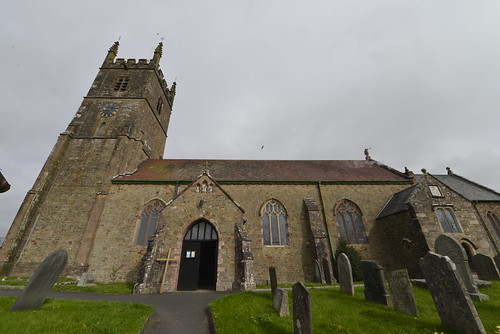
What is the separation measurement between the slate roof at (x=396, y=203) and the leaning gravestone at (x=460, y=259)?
5675 millimetres

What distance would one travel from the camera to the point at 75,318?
6215 mm

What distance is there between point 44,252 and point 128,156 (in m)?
9.34

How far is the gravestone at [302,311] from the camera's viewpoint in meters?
4.66

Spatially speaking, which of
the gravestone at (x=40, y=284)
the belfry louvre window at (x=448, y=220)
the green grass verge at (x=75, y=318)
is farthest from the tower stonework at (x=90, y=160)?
the belfry louvre window at (x=448, y=220)

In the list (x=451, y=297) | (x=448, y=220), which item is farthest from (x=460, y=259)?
(x=448, y=220)

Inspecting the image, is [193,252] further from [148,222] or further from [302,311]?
[302,311]

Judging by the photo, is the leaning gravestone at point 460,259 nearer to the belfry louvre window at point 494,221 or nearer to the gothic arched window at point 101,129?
the belfry louvre window at point 494,221

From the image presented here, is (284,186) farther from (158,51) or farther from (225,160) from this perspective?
(158,51)

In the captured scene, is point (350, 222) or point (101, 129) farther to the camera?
point (101, 129)

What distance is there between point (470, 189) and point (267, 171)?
18.4m

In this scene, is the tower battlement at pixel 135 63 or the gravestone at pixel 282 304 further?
the tower battlement at pixel 135 63

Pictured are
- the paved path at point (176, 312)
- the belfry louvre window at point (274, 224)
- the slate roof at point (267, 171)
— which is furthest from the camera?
the slate roof at point (267, 171)

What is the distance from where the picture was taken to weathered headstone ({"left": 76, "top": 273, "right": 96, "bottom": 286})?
12883mm

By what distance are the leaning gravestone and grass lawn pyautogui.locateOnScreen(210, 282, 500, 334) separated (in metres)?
0.47
